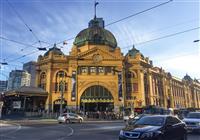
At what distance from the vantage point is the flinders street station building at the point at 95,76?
5341 cm

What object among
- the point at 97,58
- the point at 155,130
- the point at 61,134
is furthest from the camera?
the point at 97,58

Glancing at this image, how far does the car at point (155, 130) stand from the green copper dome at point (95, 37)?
48.9m

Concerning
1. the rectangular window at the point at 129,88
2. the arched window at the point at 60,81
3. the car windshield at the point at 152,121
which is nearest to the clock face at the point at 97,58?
the arched window at the point at 60,81

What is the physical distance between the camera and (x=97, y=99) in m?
53.0

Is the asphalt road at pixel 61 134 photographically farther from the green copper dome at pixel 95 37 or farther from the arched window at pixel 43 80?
the green copper dome at pixel 95 37

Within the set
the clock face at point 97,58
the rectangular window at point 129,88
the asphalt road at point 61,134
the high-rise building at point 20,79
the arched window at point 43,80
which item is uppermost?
the clock face at point 97,58

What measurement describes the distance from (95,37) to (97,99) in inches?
630

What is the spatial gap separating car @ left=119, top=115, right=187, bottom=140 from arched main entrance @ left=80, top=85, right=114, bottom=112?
40.8 m

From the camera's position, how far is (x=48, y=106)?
54.6 m

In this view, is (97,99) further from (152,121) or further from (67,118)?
(152,121)

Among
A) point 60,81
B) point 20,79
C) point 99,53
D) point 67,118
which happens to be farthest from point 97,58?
point 20,79

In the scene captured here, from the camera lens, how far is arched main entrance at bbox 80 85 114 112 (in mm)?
53094

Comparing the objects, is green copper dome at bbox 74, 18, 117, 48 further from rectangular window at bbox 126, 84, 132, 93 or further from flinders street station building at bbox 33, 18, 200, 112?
rectangular window at bbox 126, 84, 132, 93

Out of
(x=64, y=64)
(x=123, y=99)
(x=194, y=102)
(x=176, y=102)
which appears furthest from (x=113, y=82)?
(x=194, y=102)
